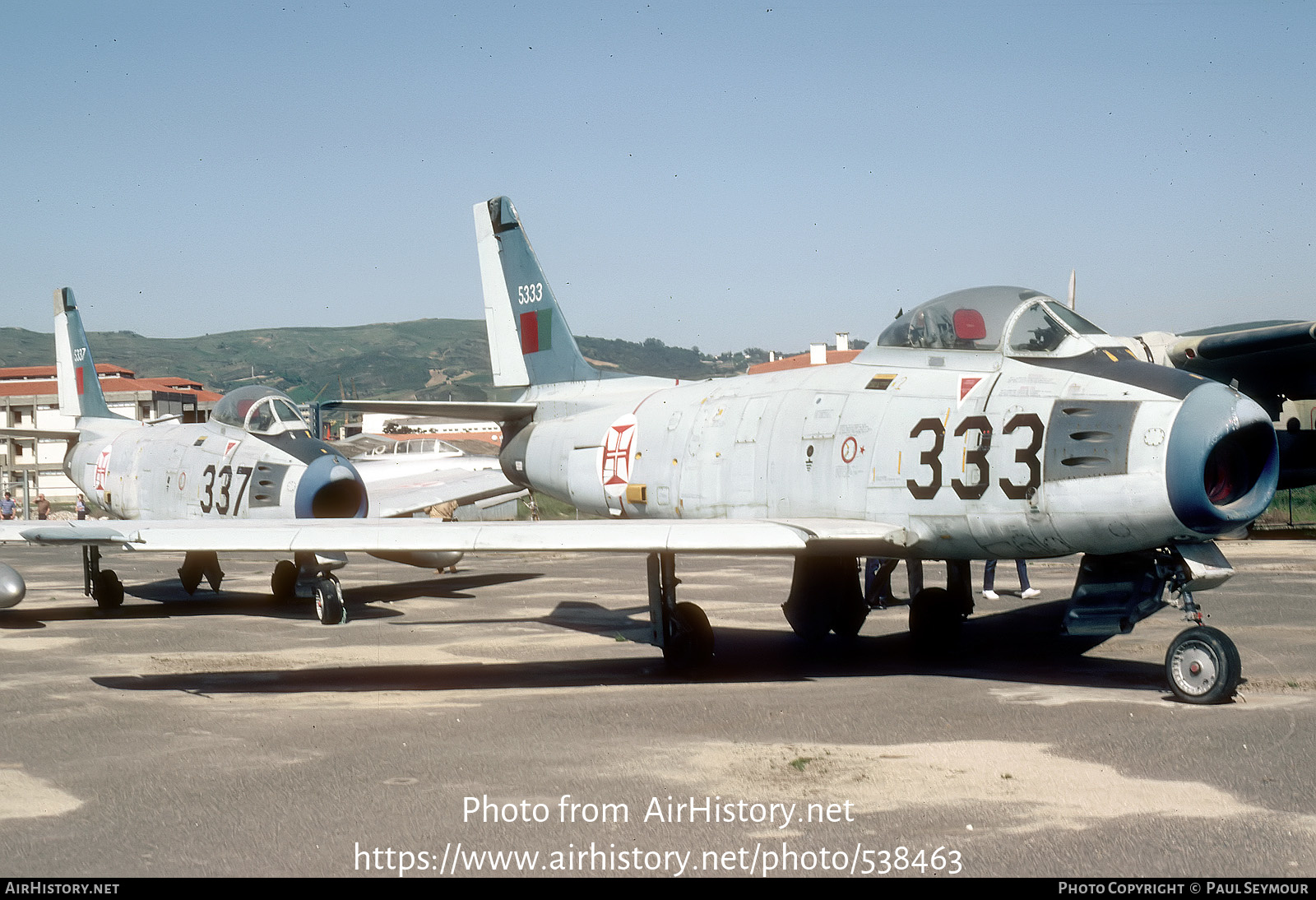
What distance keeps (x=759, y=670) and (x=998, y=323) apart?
12.1ft

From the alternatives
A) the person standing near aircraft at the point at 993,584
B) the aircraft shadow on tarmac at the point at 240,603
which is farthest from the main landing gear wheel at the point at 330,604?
the person standing near aircraft at the point at 993,584

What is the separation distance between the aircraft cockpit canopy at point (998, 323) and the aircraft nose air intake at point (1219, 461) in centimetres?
136

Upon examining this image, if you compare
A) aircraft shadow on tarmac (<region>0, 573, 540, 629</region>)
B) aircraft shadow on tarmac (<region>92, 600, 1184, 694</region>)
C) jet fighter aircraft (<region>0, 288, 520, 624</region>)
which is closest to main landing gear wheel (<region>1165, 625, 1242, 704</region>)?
aircraft shadow on tarmac (<region>92, 600, 1184, 694</region>)

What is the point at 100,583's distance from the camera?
15531mm

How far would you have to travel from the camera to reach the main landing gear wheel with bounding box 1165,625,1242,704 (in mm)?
7793

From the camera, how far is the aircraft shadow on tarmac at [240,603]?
15.1 meters

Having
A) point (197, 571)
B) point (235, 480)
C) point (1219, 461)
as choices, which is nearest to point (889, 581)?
point (1219, 461)

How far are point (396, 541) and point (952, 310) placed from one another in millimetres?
5075

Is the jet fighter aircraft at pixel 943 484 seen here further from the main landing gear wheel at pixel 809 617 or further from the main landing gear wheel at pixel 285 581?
the main landing gear wheel at pixel 285 581

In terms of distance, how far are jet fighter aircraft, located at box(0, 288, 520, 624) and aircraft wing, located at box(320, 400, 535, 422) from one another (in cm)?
139
